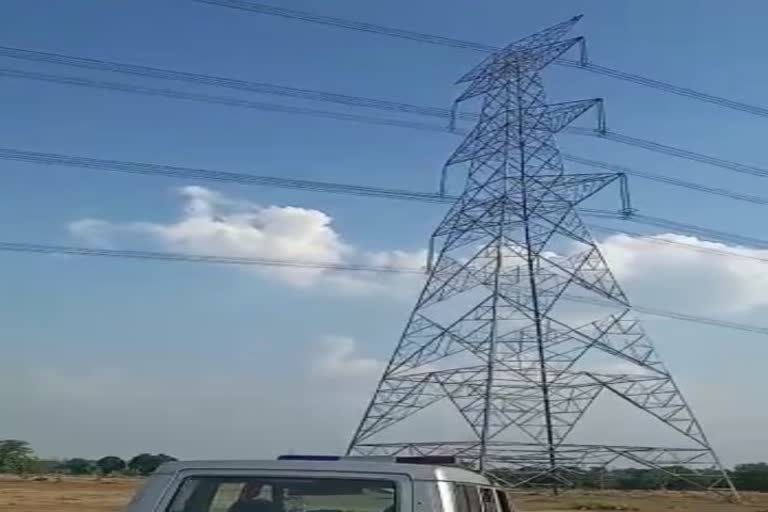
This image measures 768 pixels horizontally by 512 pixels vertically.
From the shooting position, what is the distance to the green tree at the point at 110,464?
448ft

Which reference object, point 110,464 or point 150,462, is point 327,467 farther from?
point 110,464

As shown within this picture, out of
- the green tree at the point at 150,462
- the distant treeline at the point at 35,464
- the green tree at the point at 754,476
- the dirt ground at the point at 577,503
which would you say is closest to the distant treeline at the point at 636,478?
the dirt ground at the point at 577,503

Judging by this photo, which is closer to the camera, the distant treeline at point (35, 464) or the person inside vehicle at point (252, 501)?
the person inside vehicle at point (252, 501)

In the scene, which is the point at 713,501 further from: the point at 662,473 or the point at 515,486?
the point at 515,486

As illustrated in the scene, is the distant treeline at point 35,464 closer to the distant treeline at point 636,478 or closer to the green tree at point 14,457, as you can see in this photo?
the green tree at point 14,457

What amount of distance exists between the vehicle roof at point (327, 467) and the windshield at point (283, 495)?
0.08 meters

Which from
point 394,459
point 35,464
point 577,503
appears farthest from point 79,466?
point 394,459

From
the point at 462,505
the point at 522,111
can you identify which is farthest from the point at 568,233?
the point at 462,505

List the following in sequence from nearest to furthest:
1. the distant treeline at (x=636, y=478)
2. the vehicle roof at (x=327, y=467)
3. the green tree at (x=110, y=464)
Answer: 1. the vehicle roof at (x=327, y=467)
2. the distant treeline at (x=636, y=478)
3. the green tree at (x=110, y=464)

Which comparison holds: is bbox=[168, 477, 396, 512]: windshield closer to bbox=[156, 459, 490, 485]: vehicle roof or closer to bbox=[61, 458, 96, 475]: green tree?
bbox=[156, 459, 490, 485]: vehicle roof

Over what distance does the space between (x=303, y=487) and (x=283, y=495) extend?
151 millimetres

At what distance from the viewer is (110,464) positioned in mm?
140000

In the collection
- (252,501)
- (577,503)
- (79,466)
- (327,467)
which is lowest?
(252,501)

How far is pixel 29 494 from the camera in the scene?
60.2m
